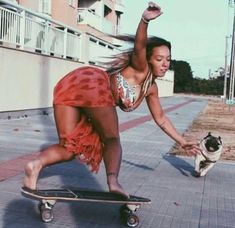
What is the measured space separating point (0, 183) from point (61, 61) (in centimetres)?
1132

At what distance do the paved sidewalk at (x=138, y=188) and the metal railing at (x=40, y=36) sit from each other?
155 inches

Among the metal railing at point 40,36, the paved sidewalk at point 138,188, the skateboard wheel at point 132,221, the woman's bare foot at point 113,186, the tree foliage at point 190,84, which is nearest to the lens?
the woman's bare foot at point 113,186

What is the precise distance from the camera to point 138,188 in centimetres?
619

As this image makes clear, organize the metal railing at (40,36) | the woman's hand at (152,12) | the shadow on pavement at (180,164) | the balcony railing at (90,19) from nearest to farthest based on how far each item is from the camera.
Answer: the woman's hand at (152,12)
the shadow on pavement at (180,164)
the metal railing at (40,36)
the balcony railing at (90,19)

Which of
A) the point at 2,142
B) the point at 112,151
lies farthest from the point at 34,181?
the point at 2,142

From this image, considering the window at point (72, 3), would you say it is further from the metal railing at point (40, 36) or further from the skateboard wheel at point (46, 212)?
the skateboard wheel at point (46, 212)

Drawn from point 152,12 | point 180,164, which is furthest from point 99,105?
point 180,164

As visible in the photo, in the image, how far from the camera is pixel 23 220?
4.53 metres

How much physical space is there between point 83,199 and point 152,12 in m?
1.69

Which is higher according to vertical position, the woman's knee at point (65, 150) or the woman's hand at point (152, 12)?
the woman's hand at point (152, 12)

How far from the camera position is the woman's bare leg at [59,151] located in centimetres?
434

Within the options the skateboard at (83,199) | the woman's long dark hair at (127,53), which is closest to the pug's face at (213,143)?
the skateboard at (83,199)

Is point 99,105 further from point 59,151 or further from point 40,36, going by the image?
point 40,36

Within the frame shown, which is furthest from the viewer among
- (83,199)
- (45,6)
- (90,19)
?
(90,19)
